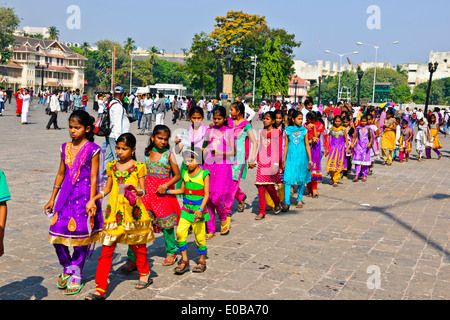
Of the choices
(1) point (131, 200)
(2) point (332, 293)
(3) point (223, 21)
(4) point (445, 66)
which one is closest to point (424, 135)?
(2) point (332, 293)

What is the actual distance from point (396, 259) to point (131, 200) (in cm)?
333

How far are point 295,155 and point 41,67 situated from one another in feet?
264

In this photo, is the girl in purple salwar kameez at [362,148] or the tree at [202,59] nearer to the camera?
the girl in purple salwar kameez at [362,148]

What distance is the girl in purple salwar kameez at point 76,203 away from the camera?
4094 millimetres

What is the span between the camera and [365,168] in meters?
11.6

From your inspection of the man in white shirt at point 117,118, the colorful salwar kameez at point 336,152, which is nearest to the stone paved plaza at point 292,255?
the colorful salwar kameez at point 336,152

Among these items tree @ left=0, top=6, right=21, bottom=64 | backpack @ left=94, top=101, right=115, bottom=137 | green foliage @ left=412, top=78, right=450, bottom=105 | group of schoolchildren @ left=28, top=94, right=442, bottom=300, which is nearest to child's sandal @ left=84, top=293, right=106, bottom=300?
group of schoolchildren @ left=28, top=94, right=442, bottom=300

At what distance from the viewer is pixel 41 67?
79.9 meters

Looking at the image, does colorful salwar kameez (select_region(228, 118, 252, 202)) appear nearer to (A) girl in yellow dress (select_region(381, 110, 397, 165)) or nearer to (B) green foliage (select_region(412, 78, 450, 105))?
(A) girl in yellow dress (select_region(381, 110, 397, 165))

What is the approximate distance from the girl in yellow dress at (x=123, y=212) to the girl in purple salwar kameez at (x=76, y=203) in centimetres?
12

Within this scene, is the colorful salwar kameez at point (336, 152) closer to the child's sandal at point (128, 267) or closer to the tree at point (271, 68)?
the child's sandal at point (128, 267)

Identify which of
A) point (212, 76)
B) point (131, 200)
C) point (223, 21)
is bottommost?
point (131, 200)
